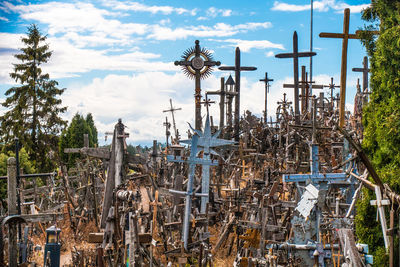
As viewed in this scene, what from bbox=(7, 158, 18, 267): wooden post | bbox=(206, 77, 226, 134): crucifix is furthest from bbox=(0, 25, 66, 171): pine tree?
bbox=(7, 158, 18, 267): wooden post

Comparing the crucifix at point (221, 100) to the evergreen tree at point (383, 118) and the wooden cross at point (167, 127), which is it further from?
the evergreen tree at point (383, 118)

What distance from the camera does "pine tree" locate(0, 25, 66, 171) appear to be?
29.8m

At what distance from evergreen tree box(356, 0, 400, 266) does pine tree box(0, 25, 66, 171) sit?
Answer: 938 inches

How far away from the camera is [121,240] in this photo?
7527 mm

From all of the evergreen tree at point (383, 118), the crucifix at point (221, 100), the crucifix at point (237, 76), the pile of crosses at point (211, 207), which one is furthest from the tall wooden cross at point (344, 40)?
the crucifix at point (237, 76)

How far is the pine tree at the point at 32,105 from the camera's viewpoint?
29.8m

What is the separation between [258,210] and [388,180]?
3117mm

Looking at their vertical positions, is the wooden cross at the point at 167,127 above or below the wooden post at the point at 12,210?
above

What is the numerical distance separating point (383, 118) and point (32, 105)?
84.5ft

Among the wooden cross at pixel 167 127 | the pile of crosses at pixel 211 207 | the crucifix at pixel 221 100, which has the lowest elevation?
the pile of crosses at pixel 211 207

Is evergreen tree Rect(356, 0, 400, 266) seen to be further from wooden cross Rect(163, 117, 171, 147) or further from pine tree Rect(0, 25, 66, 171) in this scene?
pine tree Rect(0, 25, 66, 171)

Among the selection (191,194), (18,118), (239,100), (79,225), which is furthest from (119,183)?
(18,118)

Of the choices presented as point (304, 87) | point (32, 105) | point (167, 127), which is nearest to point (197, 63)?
point (167, 127)

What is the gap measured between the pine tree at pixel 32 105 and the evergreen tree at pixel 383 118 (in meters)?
23.8
